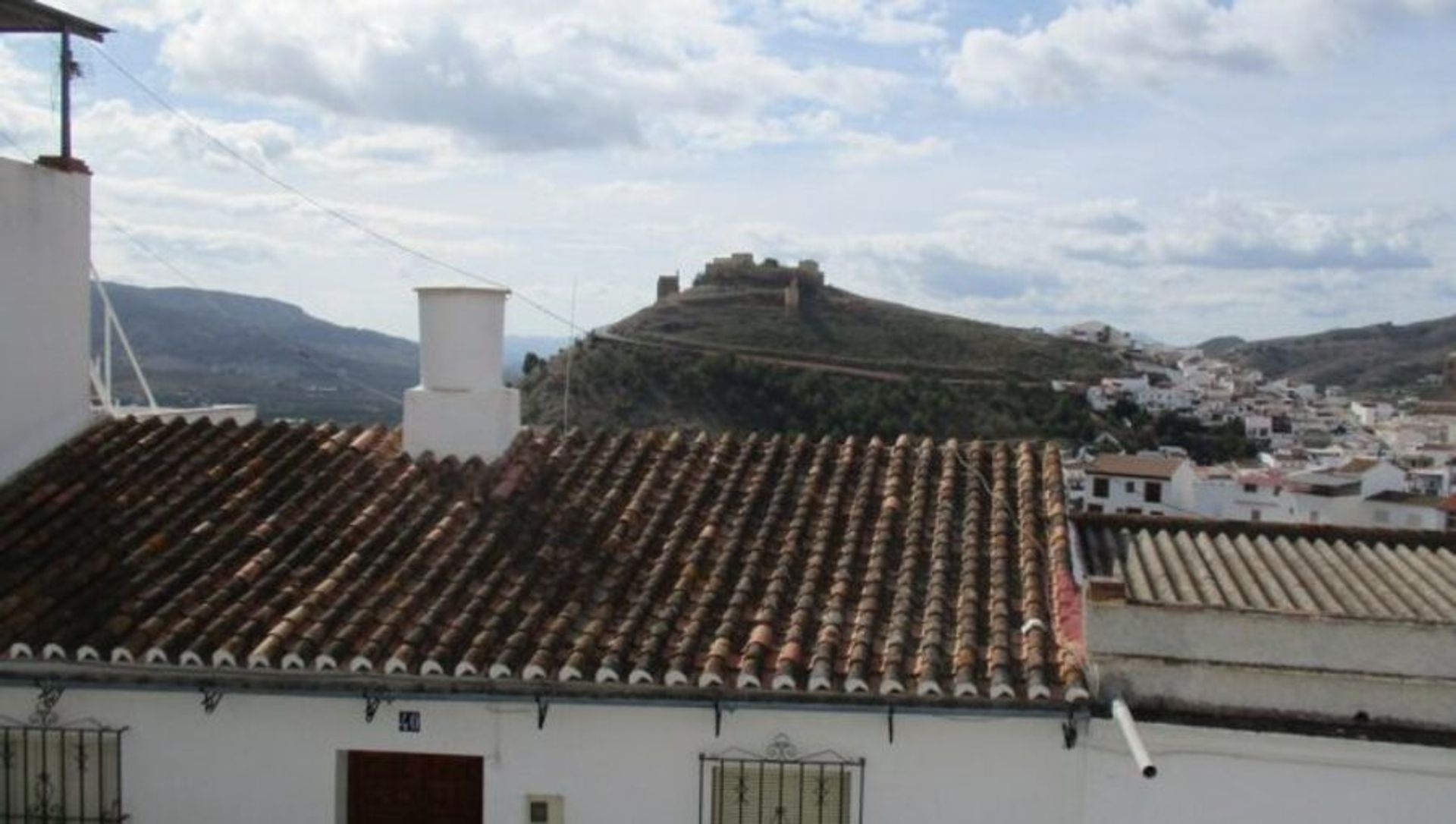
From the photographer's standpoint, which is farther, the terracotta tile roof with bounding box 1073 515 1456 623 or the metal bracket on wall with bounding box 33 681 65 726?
the terracotta tile roof with bounding box 1073 515 1456 623

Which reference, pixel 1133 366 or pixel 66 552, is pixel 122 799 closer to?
pixel 66 552

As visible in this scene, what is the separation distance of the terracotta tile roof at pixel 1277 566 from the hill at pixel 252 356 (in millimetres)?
36944

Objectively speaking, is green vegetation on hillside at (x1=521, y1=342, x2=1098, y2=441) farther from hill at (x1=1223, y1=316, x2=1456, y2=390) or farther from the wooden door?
hill at (x1=1223, y1=316, x2=1456, y2=390)

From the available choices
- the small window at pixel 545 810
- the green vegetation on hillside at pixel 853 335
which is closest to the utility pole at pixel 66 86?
the small window at pixel 545 810

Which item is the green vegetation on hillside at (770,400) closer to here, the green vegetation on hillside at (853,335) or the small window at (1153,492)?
the green vegetation on hillside at (853,335)

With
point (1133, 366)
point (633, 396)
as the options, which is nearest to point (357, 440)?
point (633, 396)

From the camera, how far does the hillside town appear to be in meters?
57.4

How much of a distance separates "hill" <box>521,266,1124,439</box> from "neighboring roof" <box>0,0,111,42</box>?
45.5m

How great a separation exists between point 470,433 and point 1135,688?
5.47 metres

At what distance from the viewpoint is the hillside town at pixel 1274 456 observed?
57.4 m

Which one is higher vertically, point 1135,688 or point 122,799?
point 1135,688

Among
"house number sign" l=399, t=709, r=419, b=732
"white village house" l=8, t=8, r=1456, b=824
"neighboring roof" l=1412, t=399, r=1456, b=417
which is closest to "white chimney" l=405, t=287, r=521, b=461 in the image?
"white village house" l=8, t=8, r=1456, b=824

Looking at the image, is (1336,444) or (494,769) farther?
(1336,444)

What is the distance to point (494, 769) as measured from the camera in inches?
322
